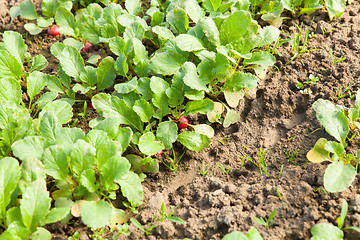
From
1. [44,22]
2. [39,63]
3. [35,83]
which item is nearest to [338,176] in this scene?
[35,83]

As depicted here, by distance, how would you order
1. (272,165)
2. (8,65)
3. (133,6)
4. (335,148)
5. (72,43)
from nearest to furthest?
(335,148) < (272,165) < (8,65) < (72,43) < (133,6)

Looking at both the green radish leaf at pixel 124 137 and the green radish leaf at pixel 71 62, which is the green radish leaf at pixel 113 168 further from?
the green radish leaf at pixel 71 62

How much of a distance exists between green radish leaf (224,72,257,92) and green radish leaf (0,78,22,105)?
1.52 metres

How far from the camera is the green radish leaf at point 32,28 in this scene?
3296mm

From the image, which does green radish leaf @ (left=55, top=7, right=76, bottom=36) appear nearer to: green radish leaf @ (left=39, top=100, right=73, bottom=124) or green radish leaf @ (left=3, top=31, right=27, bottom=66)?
green radish leaf @ (left=3, top=31, right=27, bottom=66)

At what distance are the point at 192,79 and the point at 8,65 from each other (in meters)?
1.44

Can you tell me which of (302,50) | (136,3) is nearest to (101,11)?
(136,3)

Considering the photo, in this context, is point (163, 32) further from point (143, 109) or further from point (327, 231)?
point (327, 231)

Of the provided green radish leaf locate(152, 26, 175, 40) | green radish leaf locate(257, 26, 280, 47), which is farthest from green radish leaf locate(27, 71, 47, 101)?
green radish leaf locate(257, 26, 280, 47)

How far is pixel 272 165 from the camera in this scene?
2398 millimetres

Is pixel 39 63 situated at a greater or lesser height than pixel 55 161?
greater

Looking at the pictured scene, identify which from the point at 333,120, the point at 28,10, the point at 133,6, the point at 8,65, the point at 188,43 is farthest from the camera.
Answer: the point at 28,10

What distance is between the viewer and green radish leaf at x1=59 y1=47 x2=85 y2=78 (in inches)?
108

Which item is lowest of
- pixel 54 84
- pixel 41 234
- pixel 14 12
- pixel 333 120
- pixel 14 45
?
pixel 41 234
